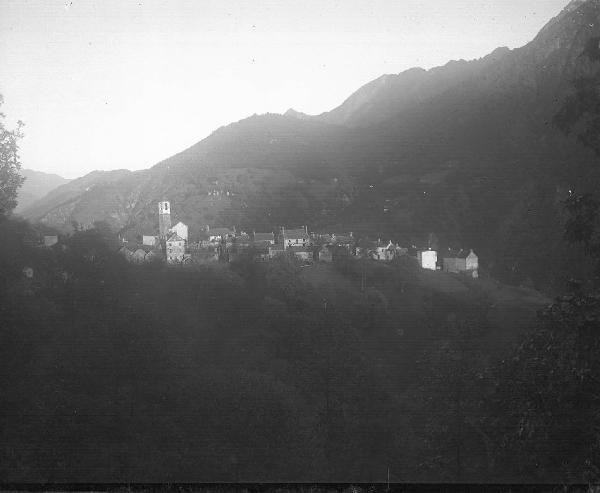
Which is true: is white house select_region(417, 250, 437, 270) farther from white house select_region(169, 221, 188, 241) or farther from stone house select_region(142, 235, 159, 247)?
stone house select_region(142, 235, 159, 247)

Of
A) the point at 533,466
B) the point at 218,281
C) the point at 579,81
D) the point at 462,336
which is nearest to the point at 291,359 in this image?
the point at 218,281

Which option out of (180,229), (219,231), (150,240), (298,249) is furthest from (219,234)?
(298,249)

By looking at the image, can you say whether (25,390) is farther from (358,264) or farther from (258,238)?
(358,264)

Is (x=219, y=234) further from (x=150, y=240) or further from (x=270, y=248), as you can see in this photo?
(x=150, y=240)

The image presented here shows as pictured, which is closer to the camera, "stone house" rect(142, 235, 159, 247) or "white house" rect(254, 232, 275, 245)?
"stone house" rect(142, 235, 159, 247)

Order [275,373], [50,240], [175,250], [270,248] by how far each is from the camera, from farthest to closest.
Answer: [50,240] → [270,248] → [175,250] → [275,373]

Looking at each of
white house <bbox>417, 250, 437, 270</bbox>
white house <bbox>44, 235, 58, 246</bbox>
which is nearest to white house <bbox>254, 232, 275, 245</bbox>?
white house <bbox>417, 250, 437, 270</bbox>

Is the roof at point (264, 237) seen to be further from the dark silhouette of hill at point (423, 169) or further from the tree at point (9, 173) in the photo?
the tree at point (9, 173)
